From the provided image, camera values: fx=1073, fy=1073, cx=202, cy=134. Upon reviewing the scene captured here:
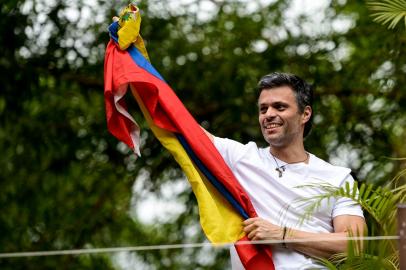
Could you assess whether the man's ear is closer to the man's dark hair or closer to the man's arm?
the man's dark hair

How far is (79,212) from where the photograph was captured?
232 inches

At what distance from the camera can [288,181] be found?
9.92 ft

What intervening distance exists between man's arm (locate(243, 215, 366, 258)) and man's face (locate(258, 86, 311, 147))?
27cm

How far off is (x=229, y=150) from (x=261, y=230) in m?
0.32

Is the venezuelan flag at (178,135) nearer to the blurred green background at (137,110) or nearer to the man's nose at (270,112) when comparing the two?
the man's nose at (270,112)

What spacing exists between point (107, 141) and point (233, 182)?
121 inches

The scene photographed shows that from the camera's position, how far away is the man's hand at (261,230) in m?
2.92

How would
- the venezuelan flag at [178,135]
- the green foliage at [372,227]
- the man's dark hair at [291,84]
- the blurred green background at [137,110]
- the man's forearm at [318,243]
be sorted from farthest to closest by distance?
1. the blurred green background at [137,110]
2. the man's dark hair at [291,84]
3. the venezuelan flag at [178,135]
4. the man's forearm at [318,243]
5. the green foliage at [372,227]

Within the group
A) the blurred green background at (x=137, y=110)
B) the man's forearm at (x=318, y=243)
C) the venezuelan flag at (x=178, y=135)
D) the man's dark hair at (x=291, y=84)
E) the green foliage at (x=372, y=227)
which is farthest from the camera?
the blurred green background at (x=137, y=110)

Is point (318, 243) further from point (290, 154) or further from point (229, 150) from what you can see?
point (229, 150)

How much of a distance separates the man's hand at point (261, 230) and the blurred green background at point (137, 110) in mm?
2802

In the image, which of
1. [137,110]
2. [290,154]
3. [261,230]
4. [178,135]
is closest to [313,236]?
[261,230]

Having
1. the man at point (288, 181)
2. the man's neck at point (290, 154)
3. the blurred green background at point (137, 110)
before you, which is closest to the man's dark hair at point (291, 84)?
the man at point (288, 181)

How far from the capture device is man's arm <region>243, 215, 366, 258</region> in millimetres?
2904
